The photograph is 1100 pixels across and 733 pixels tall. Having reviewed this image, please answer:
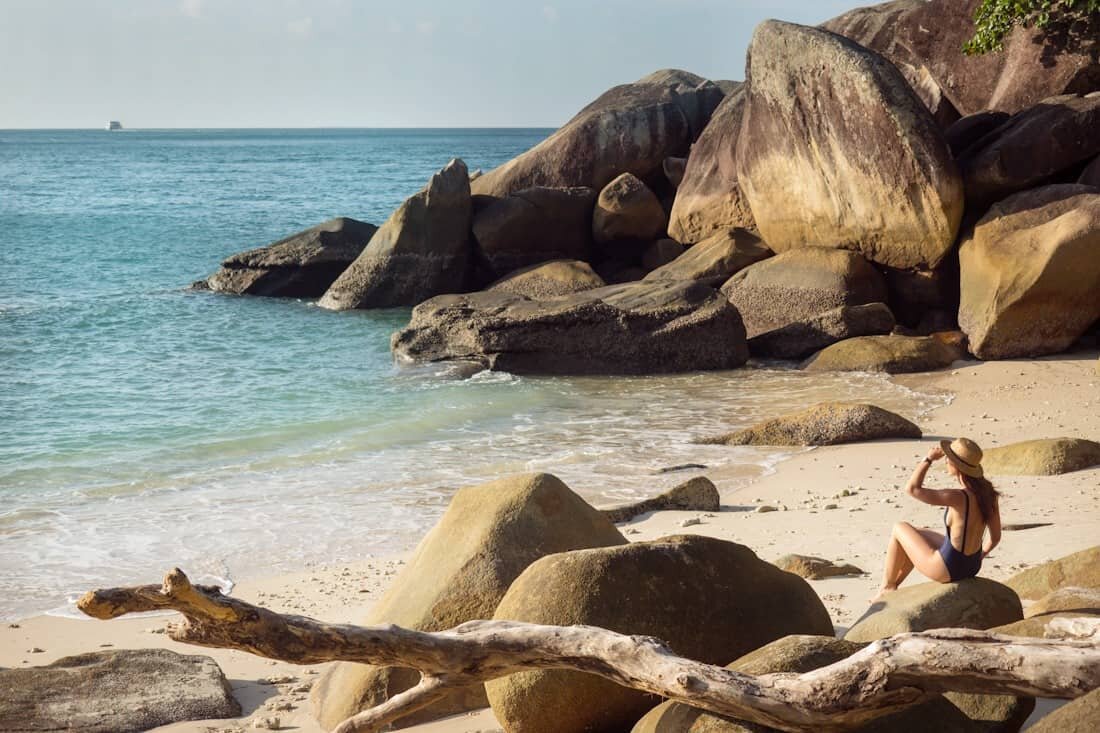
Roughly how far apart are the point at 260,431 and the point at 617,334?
479 cm

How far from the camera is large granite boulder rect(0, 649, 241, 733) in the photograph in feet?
17.3

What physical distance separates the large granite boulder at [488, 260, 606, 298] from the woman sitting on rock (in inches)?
478

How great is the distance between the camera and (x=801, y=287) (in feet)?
52.2

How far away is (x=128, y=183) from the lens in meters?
62.9

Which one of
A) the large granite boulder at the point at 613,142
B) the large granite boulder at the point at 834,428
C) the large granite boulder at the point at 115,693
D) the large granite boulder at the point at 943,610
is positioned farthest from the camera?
the large granite boulder at the point at 613,142

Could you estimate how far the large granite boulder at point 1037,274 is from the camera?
13641 mm

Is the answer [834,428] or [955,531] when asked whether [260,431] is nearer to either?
[834,428]

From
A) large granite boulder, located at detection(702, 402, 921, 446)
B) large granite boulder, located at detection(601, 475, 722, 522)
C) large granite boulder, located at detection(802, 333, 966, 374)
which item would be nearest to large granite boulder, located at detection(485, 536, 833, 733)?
large granite boulder, located at detection(601, 475, 722, 522)

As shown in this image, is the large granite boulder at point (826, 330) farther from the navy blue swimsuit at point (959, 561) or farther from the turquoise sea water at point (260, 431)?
the navy blue swimsuit at point (959, 561)

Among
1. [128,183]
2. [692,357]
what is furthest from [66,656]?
[128,183]

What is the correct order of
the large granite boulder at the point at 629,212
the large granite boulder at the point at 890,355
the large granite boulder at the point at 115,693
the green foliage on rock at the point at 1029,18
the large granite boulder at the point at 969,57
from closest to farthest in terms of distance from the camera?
the large granite boulder at the point at 115,693 < the large granite boulder at the point at 890,355 < the green foliage on rock at the point at 1029,18 < the large granite boulder at the point at 969,57 < the large granite boulder at the point at 629,212

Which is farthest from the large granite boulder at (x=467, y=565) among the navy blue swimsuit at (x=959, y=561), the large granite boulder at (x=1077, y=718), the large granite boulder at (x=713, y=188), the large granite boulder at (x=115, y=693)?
the large granite boulder at (x=713, y=188)

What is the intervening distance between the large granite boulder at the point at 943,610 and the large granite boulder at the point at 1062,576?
1.76 ft

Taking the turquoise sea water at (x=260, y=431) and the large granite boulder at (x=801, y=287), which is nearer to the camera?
the turquoise sea water at (x=260, y=431)
